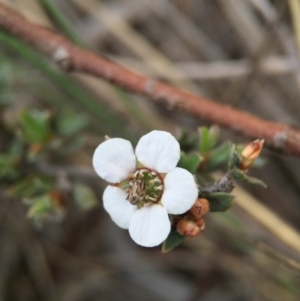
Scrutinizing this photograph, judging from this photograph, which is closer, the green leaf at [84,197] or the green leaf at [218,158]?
the green leaf at [218,158]

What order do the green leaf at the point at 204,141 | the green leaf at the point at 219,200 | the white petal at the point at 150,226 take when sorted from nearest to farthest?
the white petal at the point at 150,226
the green leaf at the point at 219,200
the green leaf at the point at 204,141

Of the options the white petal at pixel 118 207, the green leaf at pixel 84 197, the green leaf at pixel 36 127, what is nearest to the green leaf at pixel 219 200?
the white petal at pixel 118 207

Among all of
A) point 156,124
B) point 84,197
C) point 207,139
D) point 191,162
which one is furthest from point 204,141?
point 156,124

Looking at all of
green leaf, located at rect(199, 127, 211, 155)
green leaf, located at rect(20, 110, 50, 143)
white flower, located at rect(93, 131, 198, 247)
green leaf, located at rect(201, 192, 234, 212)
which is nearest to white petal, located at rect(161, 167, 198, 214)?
white flower, located at rect(93, 131, 198, 247)

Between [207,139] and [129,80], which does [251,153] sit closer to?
[207,139]

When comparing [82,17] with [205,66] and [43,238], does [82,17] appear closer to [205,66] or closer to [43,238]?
[205,66]

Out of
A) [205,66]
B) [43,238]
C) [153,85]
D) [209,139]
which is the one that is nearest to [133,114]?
[205,66]

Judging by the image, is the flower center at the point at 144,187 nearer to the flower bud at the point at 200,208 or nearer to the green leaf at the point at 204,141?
the flower bud at the point at 200,208
